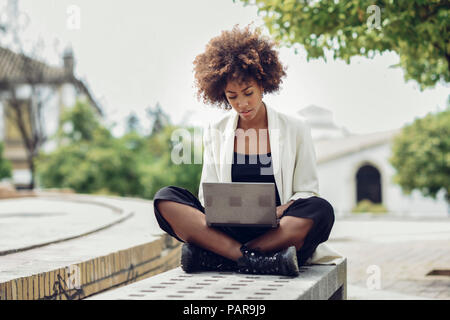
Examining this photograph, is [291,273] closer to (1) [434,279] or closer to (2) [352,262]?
(1) [434,279]

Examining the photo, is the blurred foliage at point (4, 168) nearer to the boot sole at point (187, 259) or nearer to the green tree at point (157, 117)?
the green tree at point (157, 117)

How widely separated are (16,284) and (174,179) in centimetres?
2282

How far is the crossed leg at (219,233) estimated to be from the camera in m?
3.47

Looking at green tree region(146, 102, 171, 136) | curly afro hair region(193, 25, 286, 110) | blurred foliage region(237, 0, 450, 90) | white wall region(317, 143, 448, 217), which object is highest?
green tree region(146, 102, 171, 136)

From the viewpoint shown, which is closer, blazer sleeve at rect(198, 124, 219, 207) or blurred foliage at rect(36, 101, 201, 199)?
blazer sleeve at rect(198, 124, 219, 207)

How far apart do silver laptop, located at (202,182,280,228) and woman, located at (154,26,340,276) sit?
15cm

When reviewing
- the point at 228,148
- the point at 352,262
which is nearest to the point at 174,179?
the point at 352,262

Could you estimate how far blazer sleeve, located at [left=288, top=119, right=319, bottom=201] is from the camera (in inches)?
149

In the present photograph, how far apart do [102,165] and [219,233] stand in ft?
73.0

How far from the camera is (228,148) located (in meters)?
3.90

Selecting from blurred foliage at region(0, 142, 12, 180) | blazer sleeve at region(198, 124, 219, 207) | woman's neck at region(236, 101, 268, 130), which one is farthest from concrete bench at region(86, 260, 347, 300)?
blurred foliage at region(0, 142, 12, 180)

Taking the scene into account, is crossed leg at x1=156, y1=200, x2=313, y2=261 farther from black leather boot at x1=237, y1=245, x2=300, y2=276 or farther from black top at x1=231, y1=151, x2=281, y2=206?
black top at x1=231, y1=151, x2=281, y2=206

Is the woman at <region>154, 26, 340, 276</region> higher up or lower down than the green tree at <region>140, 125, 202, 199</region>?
higher up

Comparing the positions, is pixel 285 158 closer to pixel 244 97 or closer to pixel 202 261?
pixel 244 97
